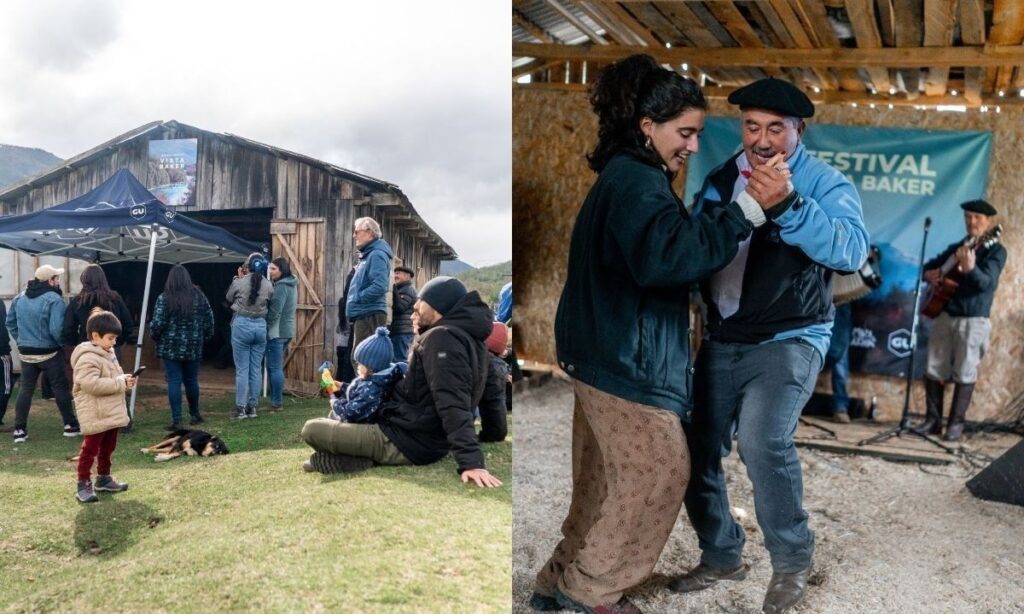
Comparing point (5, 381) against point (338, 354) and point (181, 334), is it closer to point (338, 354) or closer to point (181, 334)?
point (181, 334)

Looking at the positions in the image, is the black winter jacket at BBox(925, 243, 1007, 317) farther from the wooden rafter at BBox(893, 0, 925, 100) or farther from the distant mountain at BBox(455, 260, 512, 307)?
the distant mountain at BBox(455, 260, 512, 307)

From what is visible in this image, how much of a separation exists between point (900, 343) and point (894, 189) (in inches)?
58.0

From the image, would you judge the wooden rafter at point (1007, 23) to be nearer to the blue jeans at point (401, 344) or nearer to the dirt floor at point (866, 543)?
the dirt floor at point (866, 543)

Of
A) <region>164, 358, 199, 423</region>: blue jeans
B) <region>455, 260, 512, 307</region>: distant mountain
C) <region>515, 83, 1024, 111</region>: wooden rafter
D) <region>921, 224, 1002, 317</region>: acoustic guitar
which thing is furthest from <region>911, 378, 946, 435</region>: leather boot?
<region>164, 358, 199, 423</region>: blue jeans

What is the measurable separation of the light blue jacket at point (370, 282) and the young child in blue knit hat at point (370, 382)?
0.07 metres

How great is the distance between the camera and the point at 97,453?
2080 millimetres

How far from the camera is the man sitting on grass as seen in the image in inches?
84.8

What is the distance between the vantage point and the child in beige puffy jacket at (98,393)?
2.07m

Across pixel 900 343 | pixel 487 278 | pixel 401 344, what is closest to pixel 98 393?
pixel 401 344

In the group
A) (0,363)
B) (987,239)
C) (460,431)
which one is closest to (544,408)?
(987,239)

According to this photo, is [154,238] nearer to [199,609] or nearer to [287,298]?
[287,298]

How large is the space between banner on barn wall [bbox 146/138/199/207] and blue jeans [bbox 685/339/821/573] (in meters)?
1.36

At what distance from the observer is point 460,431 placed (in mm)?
2172

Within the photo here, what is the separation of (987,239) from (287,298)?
398cm
